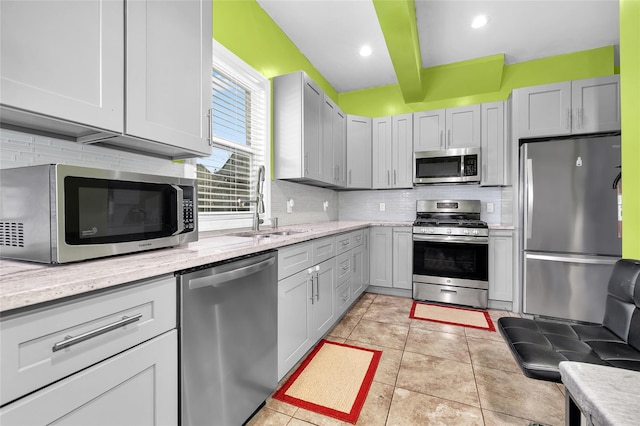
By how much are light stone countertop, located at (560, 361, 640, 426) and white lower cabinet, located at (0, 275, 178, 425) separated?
1.18 meters

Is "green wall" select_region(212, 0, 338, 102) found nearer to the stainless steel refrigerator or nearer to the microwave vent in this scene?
the microwave vent

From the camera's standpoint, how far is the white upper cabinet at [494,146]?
3449 millimetres

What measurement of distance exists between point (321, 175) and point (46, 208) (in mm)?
2515

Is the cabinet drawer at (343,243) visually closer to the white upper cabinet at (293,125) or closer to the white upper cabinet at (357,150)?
the white upper cabinet at (293,125)

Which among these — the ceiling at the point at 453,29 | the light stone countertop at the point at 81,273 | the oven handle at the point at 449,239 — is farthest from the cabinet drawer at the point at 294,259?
the ceiling at the point at 453,29

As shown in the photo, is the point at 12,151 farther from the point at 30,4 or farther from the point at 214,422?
the point at 214,422

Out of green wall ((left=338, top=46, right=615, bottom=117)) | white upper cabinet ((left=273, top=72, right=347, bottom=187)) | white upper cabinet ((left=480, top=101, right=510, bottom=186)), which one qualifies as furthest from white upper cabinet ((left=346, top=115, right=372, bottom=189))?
white upper cabinet ((left=480, top=101, right=510, bottom=186))

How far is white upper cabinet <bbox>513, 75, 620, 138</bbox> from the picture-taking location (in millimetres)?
2824

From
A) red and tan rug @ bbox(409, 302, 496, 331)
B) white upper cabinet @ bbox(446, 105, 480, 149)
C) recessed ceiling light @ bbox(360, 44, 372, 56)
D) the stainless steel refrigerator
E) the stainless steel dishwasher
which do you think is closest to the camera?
the stainless steel dishwasher

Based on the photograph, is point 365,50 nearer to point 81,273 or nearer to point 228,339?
point 228,339

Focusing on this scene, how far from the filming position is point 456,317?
304 cm

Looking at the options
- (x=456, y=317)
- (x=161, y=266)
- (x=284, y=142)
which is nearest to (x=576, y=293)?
(x=456, y=317)

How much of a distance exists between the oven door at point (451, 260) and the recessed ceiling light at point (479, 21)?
230cm

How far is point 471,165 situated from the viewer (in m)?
3.52
